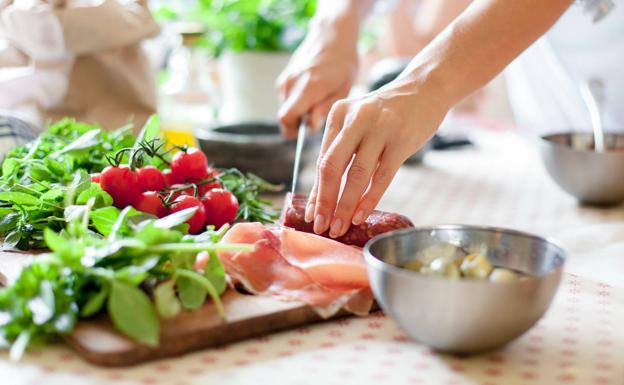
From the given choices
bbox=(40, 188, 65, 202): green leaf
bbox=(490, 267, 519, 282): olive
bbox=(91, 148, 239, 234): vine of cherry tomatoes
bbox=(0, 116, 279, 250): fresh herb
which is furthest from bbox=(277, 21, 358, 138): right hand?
bbox=(490, 267, 519, 282): olive

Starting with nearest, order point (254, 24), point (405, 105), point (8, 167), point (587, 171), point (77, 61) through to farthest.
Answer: point (405, 105) < point (8, 167) < point (587, 171) < point (77, 61) < point (254, 24)

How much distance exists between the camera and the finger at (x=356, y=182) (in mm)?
1088

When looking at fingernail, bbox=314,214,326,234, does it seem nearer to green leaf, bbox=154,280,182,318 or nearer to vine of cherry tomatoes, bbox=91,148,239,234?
vine of cherry tomatoes, bbox=91,148,239,234

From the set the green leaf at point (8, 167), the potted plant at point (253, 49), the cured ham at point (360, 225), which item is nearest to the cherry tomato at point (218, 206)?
the cured ham at point (360, 225)

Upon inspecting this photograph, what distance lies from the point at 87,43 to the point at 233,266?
0.99 m

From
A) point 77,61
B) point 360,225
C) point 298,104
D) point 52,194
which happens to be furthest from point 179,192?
point 77,61

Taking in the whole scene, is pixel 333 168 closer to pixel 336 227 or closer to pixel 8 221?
pixel 336 227

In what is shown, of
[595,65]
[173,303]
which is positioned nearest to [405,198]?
[595,65]

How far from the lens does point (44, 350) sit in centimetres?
89

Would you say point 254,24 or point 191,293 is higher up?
point 254,24

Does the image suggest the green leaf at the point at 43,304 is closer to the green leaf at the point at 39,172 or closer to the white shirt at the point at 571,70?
the green leaf at the point at 39,172

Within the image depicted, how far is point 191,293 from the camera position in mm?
909

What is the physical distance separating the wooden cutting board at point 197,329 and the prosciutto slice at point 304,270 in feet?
0.07

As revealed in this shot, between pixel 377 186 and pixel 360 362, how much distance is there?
0.33m
